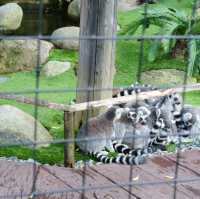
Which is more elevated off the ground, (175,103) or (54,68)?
(54,68)

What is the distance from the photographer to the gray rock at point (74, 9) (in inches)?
375

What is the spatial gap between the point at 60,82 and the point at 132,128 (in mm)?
1594

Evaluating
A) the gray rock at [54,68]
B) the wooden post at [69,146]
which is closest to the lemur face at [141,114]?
the wooden post at [69,146]

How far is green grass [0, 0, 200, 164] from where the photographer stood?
4.04 metres

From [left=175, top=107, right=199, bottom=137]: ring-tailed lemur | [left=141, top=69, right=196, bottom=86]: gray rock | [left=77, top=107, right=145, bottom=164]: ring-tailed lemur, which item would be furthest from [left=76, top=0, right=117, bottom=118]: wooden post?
[left=141, top=69, right=196, bottom=86]: gray rock

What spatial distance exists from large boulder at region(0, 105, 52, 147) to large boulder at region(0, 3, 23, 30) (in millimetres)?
4361

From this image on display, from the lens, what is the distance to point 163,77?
6.00 metres

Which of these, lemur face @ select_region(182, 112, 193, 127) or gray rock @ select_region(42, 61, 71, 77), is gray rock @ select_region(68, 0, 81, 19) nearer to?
gray rock @ select_region(42, 61, 71, 77)

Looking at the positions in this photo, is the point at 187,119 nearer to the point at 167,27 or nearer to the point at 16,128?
the point at 16,128

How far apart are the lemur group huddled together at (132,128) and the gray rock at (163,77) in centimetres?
121

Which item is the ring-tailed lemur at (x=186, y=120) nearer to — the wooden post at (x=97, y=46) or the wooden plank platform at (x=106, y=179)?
the wooden post at (x=97, y=46)

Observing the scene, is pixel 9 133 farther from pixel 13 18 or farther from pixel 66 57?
pixel 13 18

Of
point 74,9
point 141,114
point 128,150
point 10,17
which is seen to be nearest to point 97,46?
point 141,114

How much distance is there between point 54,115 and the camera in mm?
4820
